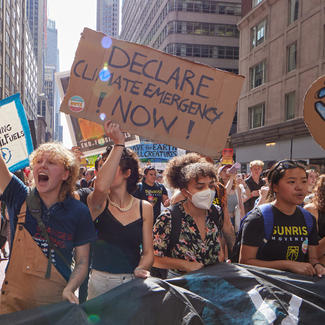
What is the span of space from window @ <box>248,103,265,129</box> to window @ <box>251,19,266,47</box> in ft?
14.3

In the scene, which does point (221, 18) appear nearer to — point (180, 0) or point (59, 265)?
point (180, 0)

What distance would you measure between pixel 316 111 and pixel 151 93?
4.84ft

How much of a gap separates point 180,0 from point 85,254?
4786 cm

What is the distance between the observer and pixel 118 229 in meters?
2.41

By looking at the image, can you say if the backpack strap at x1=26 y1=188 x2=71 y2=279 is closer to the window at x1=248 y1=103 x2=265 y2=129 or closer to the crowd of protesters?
the crowd of protesters

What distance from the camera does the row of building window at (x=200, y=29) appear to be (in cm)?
4500

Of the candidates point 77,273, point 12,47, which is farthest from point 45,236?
point 12,47

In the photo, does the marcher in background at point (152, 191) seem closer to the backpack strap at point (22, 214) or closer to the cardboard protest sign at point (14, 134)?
the cardboard protest sign at point (14, 134)

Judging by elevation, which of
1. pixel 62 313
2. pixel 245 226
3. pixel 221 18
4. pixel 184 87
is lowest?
pixel 62 313

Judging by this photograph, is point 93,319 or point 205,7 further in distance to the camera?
point 205,7

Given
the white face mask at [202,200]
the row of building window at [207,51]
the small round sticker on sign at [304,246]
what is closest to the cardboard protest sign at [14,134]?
the white face mask at [202,200]

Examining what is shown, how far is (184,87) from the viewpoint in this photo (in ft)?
10.0

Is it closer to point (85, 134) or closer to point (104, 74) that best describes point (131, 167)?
point (104, 74)

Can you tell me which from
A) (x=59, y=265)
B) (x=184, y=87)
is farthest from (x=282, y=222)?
(x=59, y=265)
